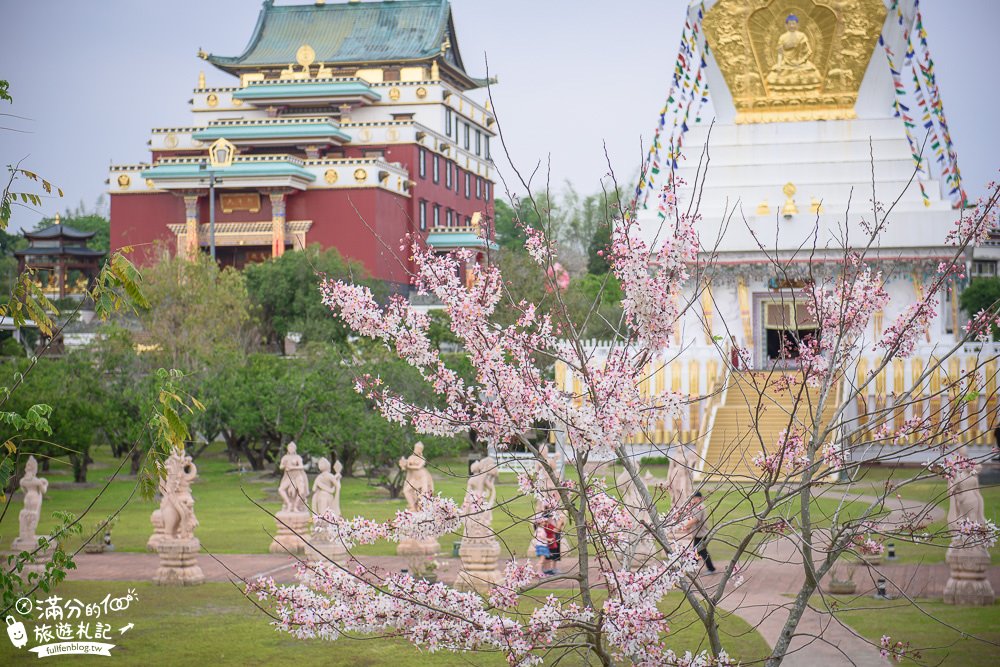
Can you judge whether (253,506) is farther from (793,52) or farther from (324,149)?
(324,149)

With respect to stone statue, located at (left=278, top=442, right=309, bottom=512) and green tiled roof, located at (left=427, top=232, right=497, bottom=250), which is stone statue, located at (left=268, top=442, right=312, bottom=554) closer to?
stone statue, located at (left=278, top=442, right=309, bottom=512)

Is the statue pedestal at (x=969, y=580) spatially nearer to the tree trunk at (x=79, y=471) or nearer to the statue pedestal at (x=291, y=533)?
the statue pedestal at (x=291, y=533)

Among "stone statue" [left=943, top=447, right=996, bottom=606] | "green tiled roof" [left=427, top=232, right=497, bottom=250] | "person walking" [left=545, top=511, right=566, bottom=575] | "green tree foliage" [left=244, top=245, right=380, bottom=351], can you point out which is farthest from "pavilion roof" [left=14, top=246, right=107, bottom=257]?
"stone statue" [left=943, top=447, right=996, bottom=606]

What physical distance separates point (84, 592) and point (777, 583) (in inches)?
311

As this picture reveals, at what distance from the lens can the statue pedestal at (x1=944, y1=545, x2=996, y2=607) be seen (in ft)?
40.4

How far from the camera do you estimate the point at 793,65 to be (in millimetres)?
29656

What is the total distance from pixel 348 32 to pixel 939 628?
49.0 meters

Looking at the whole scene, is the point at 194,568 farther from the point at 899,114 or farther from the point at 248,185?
the point at 248,185

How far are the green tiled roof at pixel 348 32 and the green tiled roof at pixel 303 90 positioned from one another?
3607 millimetres

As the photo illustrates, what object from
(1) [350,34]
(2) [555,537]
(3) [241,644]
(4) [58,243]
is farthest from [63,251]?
(2) [555,537]

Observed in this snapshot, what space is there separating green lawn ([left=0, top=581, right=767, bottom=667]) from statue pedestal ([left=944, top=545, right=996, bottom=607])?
2233 millimetres

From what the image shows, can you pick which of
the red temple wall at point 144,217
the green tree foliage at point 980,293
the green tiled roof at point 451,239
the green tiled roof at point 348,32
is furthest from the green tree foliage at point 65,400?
the green tiled roof at point 348,32

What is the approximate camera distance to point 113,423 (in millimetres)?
25422

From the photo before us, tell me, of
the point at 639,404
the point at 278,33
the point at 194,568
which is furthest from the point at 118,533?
the point at 278,33
